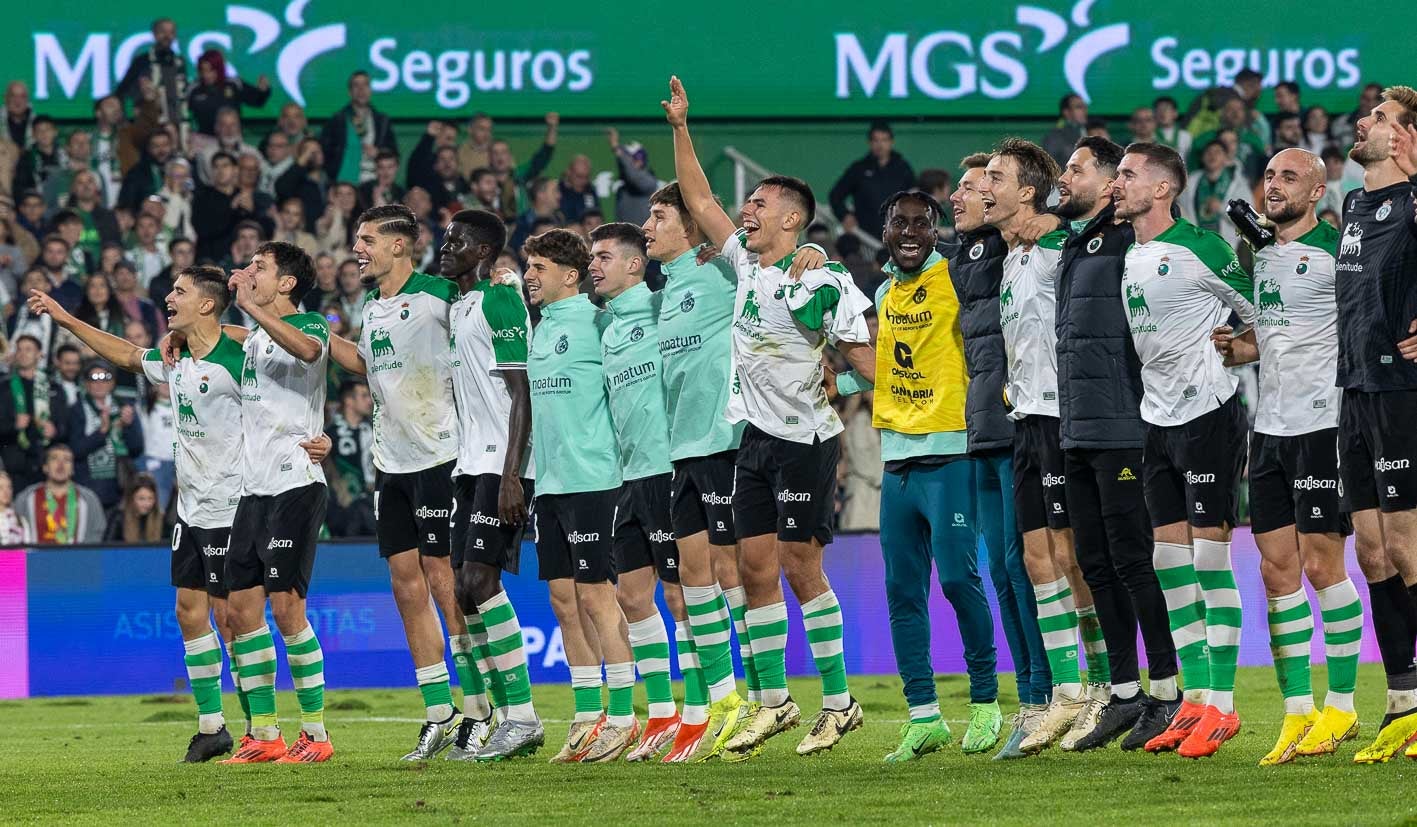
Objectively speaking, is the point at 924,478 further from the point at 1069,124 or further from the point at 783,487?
the point at 1069,124

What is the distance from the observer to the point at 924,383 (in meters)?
9.64

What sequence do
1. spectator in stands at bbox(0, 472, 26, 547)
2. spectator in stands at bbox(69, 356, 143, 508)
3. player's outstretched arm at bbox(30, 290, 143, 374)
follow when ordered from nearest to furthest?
player's outstretched arm at bbox(30, 290, 143, 374) < spectator in stands at bbox(0, 472, 26, 547) < spectator in stands at bbox(69, 356, 143, 508)

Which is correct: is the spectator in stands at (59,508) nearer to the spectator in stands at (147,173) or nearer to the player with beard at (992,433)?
the spectator in stands at (147,173)

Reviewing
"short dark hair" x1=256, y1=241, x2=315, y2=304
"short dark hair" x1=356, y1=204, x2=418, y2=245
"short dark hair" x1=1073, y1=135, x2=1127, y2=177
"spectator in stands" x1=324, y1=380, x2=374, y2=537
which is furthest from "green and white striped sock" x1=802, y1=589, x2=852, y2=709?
"spectator in stands" x1=324, y1=380, x2=374, y2=537

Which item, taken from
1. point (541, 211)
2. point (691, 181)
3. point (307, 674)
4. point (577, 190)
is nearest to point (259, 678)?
point (307, 674)

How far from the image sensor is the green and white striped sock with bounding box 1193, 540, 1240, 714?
884 cm

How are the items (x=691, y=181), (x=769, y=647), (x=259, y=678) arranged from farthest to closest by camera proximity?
(x=259, y=678)
(x=691, y=181)
(x=769, y=647)

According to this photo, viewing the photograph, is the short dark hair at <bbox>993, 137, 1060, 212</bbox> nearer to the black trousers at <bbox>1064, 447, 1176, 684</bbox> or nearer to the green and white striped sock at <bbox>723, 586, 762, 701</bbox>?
the black trousers at <bbox>1064, 447, 1176, 684</bbox>

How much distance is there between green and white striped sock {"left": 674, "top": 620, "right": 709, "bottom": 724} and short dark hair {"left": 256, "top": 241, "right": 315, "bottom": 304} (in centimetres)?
294

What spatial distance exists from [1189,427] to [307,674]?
16.1 ft

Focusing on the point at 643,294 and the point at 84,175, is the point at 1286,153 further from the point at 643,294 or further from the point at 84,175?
the point at 84,175

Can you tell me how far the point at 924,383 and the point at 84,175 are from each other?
13282mm

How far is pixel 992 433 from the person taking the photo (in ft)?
31.3

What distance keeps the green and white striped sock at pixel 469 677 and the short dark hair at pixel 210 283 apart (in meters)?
2.41
